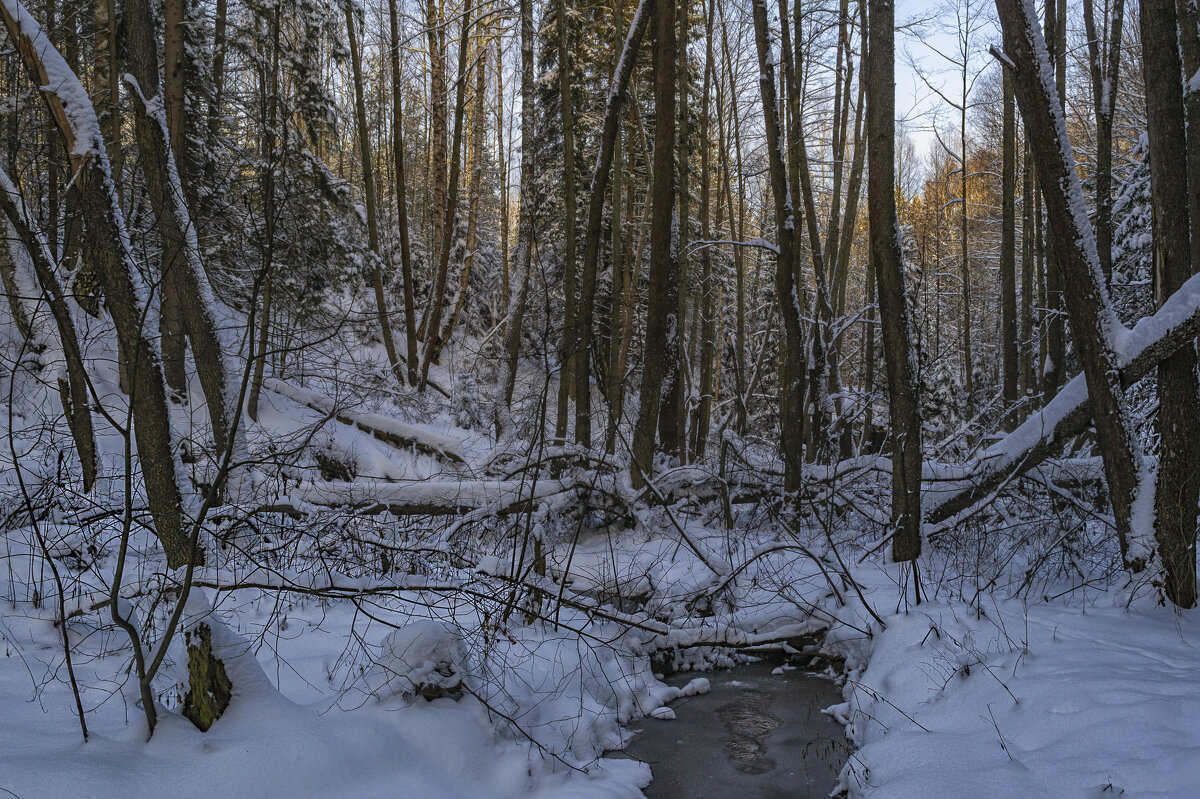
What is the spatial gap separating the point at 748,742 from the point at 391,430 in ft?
31.5

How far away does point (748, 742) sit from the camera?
486 cm

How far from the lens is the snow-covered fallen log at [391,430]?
464 inches

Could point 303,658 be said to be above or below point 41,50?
below

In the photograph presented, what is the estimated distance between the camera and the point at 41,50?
12.6 feet

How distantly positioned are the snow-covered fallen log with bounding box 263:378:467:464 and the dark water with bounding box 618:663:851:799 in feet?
21.3

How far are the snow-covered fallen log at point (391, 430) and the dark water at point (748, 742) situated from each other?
6489 millimetres

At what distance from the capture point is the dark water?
430cm

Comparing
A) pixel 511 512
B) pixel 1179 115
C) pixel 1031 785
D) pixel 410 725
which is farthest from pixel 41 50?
pixel 1179 115

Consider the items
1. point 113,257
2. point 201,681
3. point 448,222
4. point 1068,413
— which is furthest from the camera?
point 448,222

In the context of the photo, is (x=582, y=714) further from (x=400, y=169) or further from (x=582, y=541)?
(x=400, y=169)

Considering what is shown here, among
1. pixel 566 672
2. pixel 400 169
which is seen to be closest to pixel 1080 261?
pixel 566 672

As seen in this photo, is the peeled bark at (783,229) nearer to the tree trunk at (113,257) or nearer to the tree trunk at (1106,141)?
the tree trunk at (1106,141)

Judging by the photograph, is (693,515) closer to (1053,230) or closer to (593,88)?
(1053,230)

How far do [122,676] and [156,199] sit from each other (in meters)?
4.79
